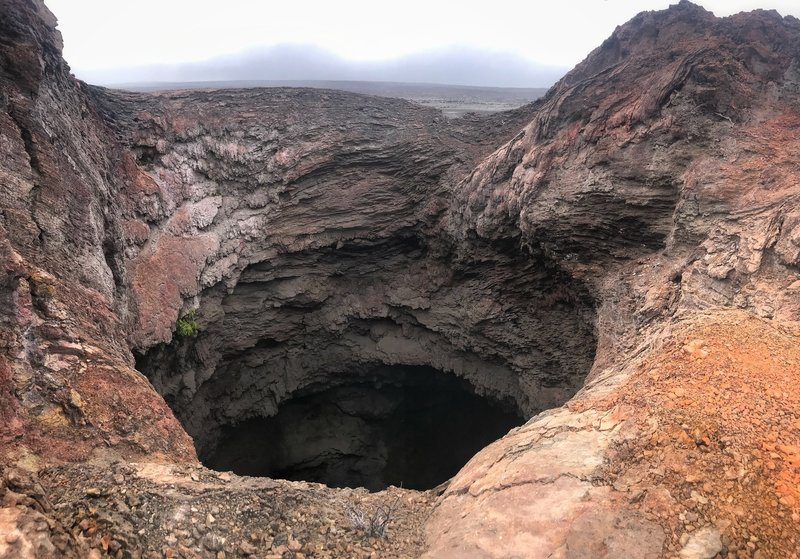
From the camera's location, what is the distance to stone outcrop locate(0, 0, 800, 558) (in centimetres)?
446

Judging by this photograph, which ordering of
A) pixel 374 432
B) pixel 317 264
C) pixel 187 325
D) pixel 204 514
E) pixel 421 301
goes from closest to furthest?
pixel 204 514 < pixel 187 325 < pixel 421 301 < pixel 317 264 < pixel 374 432

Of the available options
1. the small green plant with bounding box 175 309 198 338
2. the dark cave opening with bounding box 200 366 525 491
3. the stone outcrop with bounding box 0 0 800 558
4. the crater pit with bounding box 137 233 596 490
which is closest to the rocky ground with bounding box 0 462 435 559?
the stone outcrop with bounding box 0 0 800 558

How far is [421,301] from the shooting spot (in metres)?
Result: 13.8

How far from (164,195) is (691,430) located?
11.0m

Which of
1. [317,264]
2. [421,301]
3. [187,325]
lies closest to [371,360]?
[421,301]

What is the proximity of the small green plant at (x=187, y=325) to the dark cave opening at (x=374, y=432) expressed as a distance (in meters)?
3.94

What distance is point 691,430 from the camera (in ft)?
14.9

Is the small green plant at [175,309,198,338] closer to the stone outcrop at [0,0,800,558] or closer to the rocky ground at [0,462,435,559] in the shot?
the stone outcrop at [0,0,800,558]

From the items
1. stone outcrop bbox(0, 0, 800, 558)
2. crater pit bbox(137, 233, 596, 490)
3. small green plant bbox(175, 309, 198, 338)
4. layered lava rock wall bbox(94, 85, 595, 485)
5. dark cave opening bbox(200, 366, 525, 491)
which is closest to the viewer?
stone outcrop bbox(0, 0, 800, 558)

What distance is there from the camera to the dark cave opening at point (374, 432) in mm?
14516

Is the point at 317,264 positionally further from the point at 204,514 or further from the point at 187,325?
the point at 204,514

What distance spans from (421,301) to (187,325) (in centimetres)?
580

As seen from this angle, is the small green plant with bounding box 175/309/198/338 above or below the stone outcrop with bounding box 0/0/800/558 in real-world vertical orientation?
below

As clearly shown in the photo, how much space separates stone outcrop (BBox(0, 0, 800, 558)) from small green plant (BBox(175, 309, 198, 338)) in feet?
0.25
